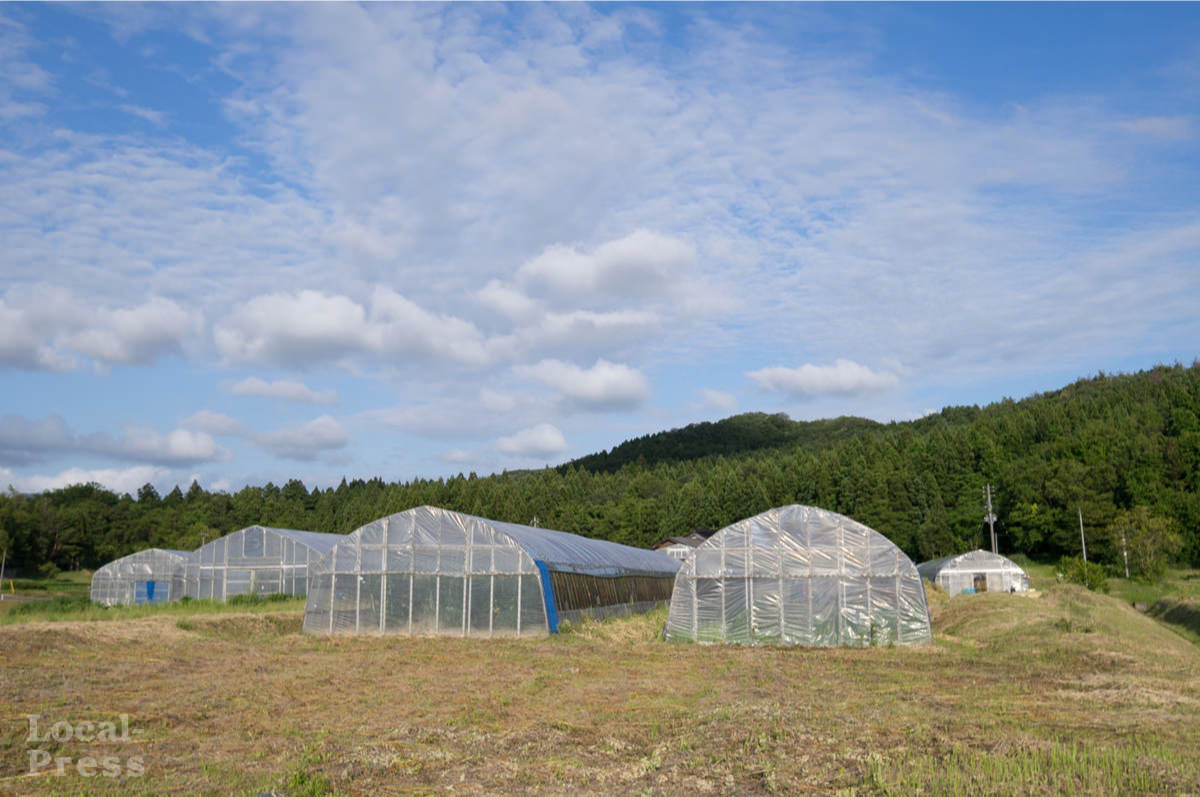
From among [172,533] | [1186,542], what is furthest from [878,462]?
[172,533]

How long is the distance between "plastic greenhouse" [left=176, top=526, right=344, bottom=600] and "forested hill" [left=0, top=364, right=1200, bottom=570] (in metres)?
50.0

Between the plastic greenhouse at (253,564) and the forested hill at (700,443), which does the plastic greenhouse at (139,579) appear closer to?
the plastic greenhouse at (253,564)

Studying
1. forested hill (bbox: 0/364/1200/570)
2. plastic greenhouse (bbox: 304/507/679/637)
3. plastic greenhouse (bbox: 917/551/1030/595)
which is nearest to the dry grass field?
plastic greenhouse (bbox: 304/507/679/637)

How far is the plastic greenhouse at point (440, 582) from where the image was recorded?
28.0 metres

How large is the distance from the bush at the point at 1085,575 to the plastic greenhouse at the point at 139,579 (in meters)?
53.2

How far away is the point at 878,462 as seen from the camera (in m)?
89.6

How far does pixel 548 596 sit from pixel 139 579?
35175 mm

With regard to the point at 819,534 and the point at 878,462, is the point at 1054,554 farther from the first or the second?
the point at 819,534

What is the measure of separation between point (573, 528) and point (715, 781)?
293ft

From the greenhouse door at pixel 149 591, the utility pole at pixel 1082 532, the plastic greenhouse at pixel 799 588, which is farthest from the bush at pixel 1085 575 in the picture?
the greenhouse door at pixel 149 591

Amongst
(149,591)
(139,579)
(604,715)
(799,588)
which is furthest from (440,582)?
(139,579)

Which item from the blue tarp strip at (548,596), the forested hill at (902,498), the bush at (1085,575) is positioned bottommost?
the bush at (1085,575)

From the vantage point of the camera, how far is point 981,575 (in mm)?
56219

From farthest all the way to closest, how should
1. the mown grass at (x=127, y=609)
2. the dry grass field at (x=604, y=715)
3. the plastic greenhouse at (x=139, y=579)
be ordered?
1. the plastic greenhouse at (x=139, y=579)
2. the mown grass at (x=127, y=609)
3. the dry grass field at (x=604, y=715)
